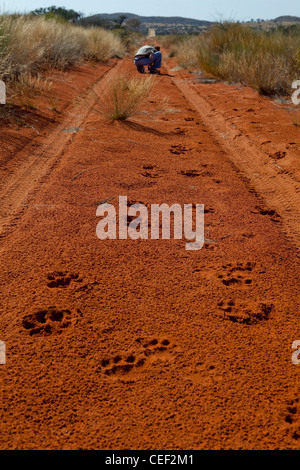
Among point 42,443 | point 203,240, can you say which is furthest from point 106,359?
point 203,240

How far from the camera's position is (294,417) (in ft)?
5.97

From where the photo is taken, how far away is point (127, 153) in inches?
213

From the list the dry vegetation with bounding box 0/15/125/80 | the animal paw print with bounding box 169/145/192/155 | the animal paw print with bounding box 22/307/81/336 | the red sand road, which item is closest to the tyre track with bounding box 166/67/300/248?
the red sand road

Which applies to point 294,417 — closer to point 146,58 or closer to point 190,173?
point 190,173

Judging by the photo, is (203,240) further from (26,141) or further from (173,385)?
(26,141)

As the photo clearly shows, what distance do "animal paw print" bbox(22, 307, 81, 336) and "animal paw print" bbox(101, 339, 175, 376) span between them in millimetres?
367

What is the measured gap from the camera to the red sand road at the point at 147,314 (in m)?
1.77

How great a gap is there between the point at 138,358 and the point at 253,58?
9492 millimetres

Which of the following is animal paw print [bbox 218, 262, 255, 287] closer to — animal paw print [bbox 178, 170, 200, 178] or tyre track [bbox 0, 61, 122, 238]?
tyre track [bbox 0, 61, 122, 238]

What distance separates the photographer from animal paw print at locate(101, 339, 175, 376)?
2041 mm

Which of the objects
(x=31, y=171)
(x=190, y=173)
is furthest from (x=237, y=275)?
(x=31, y=171)

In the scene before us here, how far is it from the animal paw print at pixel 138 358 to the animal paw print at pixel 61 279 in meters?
0.74

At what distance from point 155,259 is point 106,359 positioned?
3.55 ft

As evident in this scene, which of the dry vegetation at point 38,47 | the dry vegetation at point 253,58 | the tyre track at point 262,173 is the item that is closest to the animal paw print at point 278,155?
the tyre track at point 262,173
